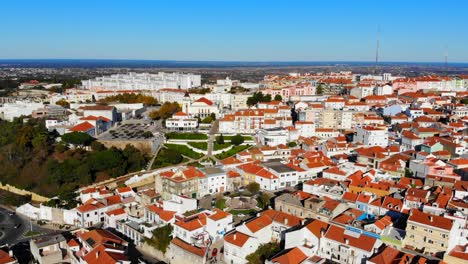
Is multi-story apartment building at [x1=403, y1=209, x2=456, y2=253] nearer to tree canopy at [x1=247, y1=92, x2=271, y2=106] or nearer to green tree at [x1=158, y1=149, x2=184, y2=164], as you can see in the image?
green tree at [x1=158, y1=149, x2=184, y2=164]

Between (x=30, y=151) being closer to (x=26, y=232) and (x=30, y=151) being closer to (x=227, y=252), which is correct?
(x=26, y=232)

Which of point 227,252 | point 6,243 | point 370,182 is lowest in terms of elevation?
point 6,243

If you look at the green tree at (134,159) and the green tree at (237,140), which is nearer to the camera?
the green tree at (134,159)

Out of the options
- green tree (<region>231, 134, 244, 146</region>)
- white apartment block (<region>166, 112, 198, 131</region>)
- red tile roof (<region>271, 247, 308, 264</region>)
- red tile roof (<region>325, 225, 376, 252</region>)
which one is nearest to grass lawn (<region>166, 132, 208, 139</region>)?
white apartment block (<region>166, 112, 198, 131</region>)

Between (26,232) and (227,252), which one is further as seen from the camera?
(26,232)

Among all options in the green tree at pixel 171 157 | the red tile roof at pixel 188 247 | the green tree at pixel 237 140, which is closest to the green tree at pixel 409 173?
the green tree at pixel 237 140

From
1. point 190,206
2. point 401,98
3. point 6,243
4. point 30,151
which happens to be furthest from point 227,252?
point 401,98

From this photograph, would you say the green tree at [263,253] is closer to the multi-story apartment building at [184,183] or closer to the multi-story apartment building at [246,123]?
the multi-story apartment building at [184,183]
